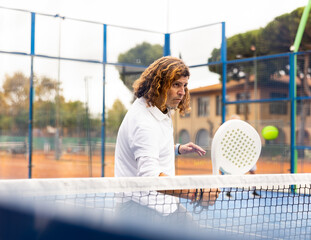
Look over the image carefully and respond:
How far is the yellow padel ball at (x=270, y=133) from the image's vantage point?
8.26 metres

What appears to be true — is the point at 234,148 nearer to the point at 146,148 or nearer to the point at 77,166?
the point at 146,148

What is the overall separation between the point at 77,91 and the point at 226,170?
23.8ft

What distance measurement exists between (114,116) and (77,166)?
1214 millimetres

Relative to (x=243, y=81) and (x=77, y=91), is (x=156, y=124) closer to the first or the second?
(x=243, y=81)

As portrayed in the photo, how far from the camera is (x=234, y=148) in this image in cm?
251

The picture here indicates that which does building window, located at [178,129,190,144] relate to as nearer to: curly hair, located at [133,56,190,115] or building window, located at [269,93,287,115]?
building window, located at [269,93,287,115]

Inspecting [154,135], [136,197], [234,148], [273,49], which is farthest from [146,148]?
[273,49]

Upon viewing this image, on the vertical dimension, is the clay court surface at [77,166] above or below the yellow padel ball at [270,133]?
below

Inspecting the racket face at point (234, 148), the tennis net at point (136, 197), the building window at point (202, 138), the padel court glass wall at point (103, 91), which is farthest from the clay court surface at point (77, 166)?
the tennis net at point (136, 197)

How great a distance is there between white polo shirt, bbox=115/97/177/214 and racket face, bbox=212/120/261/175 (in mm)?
374

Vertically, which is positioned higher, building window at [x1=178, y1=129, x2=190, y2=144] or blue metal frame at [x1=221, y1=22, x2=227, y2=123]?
blue metal frame at [x1=221, y1=22, x2=227, y2=123]

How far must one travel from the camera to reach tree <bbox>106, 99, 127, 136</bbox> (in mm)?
9370

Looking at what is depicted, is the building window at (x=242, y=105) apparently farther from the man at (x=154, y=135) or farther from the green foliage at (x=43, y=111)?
the man at (x=154, y=135)

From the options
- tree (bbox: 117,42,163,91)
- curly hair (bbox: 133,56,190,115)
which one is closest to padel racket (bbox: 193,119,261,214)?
curly hair (bbox: 133,56,190,115)
